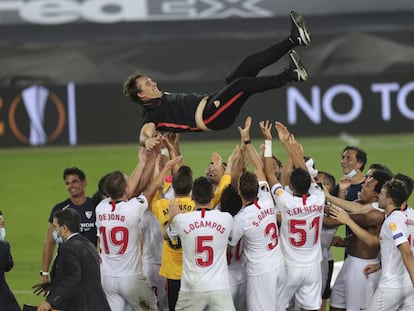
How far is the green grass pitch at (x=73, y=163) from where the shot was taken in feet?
61.6

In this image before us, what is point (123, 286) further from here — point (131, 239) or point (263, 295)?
point (263, 295)

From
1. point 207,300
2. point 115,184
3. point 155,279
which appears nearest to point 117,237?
point 115,184

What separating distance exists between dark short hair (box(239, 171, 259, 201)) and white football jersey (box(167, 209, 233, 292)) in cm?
30

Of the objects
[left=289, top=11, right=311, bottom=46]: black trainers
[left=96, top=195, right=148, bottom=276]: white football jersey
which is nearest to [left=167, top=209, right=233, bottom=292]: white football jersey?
[left=96, top=195, right=148, bottom=276]: white football jersey

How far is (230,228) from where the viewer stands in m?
10.9

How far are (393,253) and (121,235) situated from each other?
2730 mm

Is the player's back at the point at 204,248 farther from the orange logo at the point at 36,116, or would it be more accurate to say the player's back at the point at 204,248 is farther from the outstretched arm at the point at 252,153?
the orange logo at the point at 36,116

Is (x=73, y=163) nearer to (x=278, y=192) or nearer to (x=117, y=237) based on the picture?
(x=117, y=237)

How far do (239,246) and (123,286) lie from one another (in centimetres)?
127

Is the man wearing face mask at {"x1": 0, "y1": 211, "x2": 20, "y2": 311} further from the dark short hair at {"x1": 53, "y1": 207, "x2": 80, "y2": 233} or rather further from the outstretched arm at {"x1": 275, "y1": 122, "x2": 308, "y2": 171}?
the outstretched arm at {"x1": 275, "y1": 122, "x2": 308, "y2": 171}

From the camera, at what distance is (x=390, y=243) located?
11008 millimetres

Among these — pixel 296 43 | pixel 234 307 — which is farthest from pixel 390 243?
pixel 296 43

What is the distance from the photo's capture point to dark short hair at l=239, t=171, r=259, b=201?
10992mm

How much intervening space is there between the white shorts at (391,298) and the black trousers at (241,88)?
241 cm
